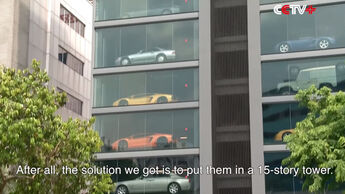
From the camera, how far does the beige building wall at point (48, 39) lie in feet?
160

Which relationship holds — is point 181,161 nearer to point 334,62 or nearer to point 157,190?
point 157,190

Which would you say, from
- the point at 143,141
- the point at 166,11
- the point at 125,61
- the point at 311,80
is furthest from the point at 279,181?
the point at 166,11

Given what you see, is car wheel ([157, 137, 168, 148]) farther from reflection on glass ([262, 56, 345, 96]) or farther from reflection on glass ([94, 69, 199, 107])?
reflection on glass ([262, 56, 345, 96])

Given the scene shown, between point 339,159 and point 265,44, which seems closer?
point 339,159

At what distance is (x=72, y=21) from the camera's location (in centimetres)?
5878

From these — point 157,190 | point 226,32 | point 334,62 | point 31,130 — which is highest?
point 226,32

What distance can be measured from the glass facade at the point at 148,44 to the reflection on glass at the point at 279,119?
606cm

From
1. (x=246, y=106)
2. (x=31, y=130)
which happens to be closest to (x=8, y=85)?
(x=31, y=130)

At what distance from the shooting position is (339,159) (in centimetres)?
2481

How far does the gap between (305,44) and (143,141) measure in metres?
11.6

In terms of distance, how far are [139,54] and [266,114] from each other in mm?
9159

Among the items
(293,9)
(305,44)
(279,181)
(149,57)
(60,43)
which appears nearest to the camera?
A: (279,181)

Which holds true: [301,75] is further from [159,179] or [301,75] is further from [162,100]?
[159,179]

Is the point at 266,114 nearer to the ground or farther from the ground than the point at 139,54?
nearer to the ground
